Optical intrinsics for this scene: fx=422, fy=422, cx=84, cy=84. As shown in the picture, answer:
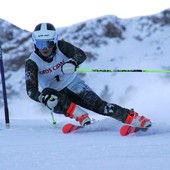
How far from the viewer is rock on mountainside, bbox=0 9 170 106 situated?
764 inches

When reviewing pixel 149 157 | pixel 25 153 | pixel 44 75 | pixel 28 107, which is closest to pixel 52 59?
pixel 44 75

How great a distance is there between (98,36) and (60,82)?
14.7m

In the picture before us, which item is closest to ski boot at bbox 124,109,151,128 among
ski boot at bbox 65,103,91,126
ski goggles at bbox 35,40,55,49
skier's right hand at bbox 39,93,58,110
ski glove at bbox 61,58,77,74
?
ski boot at bbox 65,103,91,126

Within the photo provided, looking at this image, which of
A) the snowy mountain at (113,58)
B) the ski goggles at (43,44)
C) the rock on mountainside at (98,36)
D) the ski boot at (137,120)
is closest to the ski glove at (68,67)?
the ski goggles at (43,44)

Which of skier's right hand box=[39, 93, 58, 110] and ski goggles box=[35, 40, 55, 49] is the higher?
ski goggles box=[35, 40, 55, 49]

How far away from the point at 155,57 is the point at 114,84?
8.28 ft

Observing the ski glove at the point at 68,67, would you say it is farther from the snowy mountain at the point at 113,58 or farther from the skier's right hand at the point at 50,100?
the snowy mountain at the point at 113,58

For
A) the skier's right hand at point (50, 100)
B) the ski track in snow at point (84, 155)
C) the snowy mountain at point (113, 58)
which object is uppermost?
the ski track in snow at point (84, 155)

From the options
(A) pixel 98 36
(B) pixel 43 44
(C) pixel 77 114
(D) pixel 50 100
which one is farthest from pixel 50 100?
(A) pixel 98 36

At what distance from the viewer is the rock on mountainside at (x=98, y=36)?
19.4m

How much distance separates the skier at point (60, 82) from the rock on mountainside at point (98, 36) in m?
13.0

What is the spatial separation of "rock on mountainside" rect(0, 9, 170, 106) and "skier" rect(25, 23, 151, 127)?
13.0 metres

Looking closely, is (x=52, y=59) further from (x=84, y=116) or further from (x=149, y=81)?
(x=149, y=81)

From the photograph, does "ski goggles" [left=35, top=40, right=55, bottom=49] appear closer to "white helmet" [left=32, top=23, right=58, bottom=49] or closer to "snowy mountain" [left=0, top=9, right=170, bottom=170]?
"white helmet" [left=32, top=23, right=58, bottom=49]
